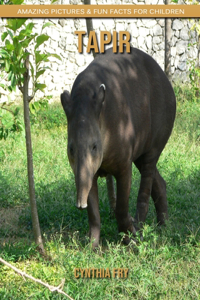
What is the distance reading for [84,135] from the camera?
11.0 feet

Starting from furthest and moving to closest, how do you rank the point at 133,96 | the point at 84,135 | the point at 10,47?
the point at 133,96 < the point at 10,47 < the point at 84,135

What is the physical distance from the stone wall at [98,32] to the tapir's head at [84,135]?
30.4ft

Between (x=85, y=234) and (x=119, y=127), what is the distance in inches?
58.8

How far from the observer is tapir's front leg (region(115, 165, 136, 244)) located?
4086 mm

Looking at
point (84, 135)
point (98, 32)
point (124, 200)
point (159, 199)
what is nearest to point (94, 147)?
point (84, 135)

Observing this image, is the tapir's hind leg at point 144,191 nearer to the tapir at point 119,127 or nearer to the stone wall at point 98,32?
the tapir at point 119,127

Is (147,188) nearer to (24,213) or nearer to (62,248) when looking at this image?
(62,248)

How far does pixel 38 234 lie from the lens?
405 centimetres

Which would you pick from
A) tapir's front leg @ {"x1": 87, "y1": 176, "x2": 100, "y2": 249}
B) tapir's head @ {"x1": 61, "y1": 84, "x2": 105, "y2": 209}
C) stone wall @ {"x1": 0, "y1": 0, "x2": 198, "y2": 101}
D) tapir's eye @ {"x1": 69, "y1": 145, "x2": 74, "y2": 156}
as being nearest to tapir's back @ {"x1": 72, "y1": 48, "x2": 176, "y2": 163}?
tapir's head @ {"x1": 61, "y1": 84, "x2": 105, "y2": 209}

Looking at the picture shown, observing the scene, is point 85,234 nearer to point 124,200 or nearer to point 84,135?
point 124,200

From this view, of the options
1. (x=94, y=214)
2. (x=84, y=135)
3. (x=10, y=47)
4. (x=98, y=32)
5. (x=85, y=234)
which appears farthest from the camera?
(x=98, y=32)

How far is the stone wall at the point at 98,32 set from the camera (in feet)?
41.7

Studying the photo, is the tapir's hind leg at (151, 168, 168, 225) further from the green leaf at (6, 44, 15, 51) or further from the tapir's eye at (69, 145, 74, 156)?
the green leaf at (6, 44, 15, 51)

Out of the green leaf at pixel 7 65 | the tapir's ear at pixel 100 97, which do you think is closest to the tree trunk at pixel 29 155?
the green leaf at pixel 7 65
